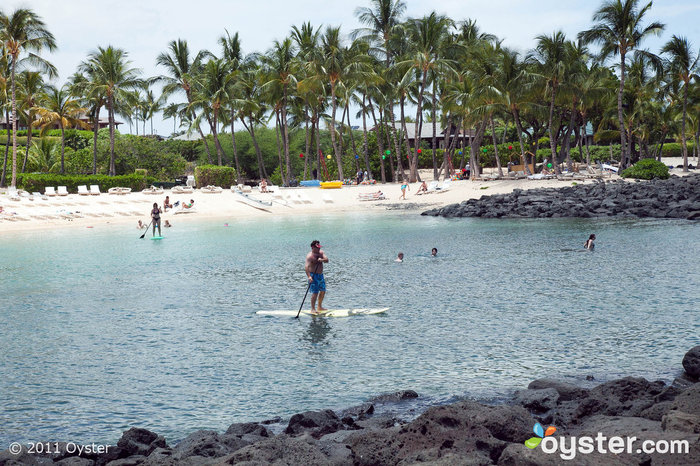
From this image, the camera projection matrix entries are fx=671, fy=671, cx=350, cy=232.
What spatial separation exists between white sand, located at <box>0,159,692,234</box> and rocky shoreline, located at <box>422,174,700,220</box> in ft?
12.4

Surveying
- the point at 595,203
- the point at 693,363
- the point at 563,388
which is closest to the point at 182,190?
the point at 595,203

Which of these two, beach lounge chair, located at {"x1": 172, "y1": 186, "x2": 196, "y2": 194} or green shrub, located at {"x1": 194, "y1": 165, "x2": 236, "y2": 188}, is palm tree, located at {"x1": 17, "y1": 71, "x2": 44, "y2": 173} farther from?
beach lounge chair, located at {"x1": 172, "y1": 186, "x2": 196, "y2": 194}

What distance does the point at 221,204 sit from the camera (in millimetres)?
49812

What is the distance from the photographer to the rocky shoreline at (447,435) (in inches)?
273

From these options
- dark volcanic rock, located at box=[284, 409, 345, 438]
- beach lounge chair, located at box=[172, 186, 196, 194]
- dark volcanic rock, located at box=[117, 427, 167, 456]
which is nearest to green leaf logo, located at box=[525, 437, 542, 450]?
dark volcanic rock, located at box=[284, 409, 345, 438]

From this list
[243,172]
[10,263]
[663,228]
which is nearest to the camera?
[10,263]

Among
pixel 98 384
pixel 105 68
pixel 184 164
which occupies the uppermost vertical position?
pixel 105 68

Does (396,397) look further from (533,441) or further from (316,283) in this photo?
(316,283)

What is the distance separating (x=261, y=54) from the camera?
63.2 m

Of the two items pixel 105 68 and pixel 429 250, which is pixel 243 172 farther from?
pixel 429 250

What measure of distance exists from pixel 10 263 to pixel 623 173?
4665 cm

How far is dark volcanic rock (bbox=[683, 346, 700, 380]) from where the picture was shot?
10.3 m

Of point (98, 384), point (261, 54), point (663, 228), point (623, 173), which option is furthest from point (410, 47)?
point (98, 384)

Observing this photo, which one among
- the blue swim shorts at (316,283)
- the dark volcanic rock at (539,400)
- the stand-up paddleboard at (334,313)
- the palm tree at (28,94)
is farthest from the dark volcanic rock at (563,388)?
the palm tree at (28,94)
